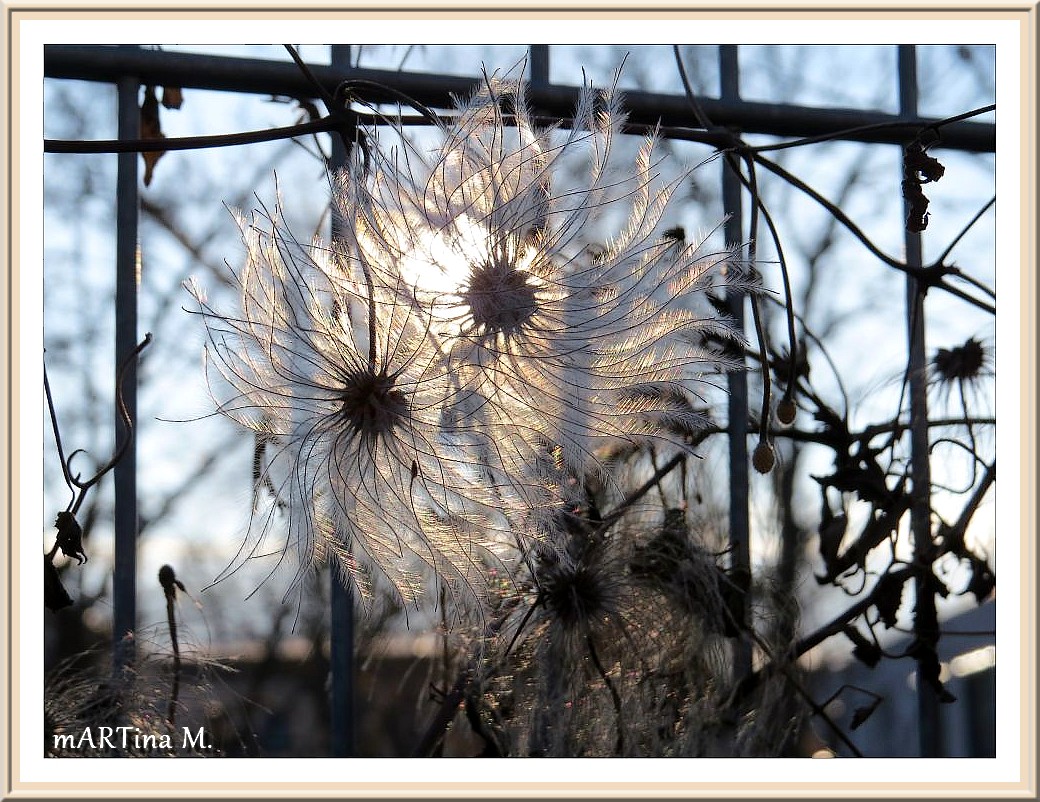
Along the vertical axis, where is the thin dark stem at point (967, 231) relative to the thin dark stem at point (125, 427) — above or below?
above

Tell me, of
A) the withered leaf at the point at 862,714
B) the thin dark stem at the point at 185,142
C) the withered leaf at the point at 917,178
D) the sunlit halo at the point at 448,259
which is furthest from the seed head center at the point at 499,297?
the withered leaf at the point at 862,714

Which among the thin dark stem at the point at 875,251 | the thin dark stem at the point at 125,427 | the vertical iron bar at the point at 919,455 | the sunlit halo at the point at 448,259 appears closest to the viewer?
the sunlit halo at the point at 448,259

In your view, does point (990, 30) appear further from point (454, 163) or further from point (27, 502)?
point (27, 502)

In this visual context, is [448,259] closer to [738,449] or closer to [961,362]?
[738,449]

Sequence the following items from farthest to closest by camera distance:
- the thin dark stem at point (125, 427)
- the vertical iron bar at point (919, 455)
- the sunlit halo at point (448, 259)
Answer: the vertical iron bar at point (919, 455) < the thin dark stem at point (125, 427) < the sunlit halo at point (448, 259)

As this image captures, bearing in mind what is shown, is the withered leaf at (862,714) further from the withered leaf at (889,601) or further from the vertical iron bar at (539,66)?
the vertical iron bar at (539,66)

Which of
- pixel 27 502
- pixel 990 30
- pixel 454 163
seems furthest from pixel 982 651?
pixel 27 502
